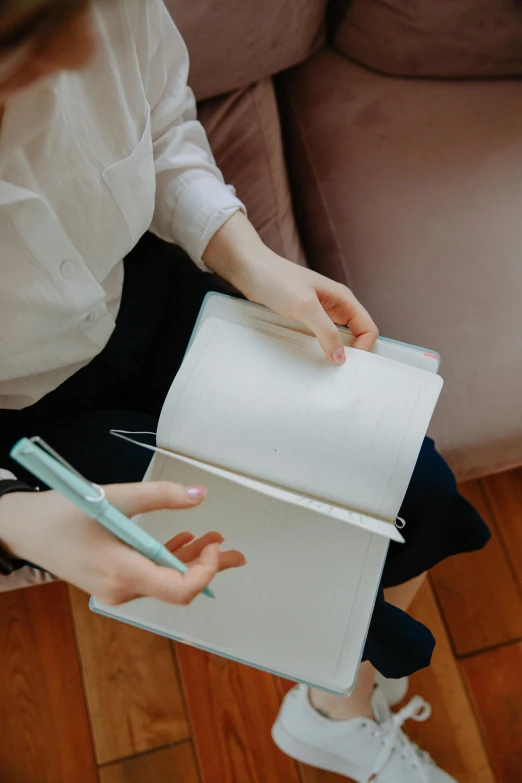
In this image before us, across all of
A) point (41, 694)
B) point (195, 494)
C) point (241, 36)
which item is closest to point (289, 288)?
point (195, 494)

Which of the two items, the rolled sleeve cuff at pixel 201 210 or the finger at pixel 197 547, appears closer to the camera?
the finger at pixel 197 547

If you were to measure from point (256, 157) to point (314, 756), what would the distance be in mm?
951

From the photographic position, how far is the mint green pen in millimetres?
303

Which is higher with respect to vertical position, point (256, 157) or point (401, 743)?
point (256, 157)

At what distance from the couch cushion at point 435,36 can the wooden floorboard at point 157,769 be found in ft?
3.86

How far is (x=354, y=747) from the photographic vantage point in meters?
0.91

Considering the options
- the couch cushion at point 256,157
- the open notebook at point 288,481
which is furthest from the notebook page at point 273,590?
the couch cushion at point 256,157

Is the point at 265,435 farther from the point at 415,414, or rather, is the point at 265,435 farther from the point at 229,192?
the point at 229,192

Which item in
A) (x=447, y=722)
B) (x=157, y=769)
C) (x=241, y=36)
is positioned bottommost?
(x=157, y=769)

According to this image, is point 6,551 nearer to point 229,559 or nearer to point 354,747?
point 229,559

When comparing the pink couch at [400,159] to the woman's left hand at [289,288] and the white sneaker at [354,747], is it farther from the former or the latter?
the white sneaker at [354,747]

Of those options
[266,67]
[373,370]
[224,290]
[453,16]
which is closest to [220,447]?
[373,370]

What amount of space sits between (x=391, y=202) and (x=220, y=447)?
0.53 m

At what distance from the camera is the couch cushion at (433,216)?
78 cm
